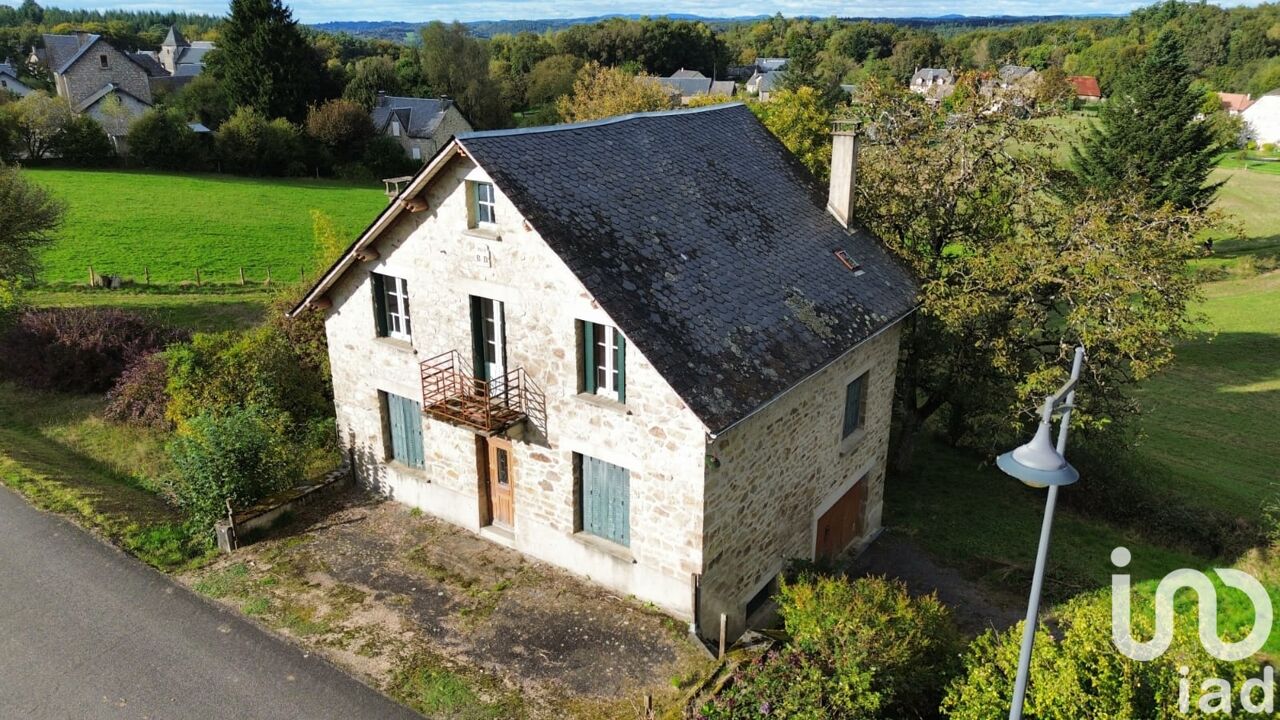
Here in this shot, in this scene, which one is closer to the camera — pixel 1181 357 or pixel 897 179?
pixel 897 179

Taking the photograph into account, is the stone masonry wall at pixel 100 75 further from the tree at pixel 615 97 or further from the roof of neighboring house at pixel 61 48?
the tree at pixel 615 97

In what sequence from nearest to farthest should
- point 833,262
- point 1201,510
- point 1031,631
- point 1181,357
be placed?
point 1031,631
point 833,262
point 1201,510
point 1181,357

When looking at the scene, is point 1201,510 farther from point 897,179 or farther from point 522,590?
point 522,590

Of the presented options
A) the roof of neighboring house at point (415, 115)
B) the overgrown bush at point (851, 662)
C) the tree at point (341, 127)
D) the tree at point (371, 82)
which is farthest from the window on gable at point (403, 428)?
the roof of neighboring house at point (415, 115)

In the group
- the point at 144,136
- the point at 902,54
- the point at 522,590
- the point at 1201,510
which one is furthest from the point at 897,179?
the point at 902,54

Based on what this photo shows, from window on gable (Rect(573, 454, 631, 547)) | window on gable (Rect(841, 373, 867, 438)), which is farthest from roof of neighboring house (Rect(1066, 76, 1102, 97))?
window on gable (Rect(573, 454, 631, 547))

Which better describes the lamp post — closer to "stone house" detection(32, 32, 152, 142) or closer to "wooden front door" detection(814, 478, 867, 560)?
"wooden front door" detection(814, 478, 867, 560)

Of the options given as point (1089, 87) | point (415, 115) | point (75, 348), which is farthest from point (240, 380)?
point (1089, 87)
